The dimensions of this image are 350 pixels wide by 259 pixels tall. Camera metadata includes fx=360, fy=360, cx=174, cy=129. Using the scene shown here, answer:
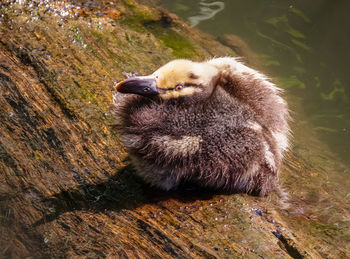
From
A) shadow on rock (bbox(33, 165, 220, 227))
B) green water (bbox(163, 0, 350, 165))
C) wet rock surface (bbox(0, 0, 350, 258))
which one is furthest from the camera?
green water (bbox(163, 0, 350, 165))

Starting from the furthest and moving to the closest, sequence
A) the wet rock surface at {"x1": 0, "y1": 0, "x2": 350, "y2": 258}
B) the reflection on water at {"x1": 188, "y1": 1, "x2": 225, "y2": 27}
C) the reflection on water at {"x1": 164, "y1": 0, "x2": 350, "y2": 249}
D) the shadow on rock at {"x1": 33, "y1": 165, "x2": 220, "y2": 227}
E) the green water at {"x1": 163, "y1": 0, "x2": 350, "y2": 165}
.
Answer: the reflection on water at {"x1": 188, "y1": 1, "x2": 225, "y2": 27} → the green water at {"x1": 163, "y1": 0, "x2": 350, "y2": 165} → the reflection on water at {"x1": 164, "y1": 0, "x2": 350, "y2": 249} → the shadow on rock at {"x1": 33, "y1": 165, "x2": 220, "y2": 227} → the wet rock surface at {"x1": 0, "y1": 0, "x2": 350, "y2": 258}

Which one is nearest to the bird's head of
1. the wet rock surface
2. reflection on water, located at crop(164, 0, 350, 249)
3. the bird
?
the bird

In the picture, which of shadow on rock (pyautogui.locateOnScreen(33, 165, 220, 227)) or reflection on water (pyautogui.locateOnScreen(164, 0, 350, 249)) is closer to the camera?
shadow on rock (pyautogui.locateOnScreen(33, 165, 220, 227))

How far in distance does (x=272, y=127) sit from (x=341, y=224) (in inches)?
40.4

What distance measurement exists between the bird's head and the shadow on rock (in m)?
0.66

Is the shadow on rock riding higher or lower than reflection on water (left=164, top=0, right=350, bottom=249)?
higher

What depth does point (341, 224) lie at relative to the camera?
2.94 metres

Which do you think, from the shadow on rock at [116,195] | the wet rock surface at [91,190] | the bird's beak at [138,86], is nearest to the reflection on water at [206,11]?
the wet rock surface at [91,190]

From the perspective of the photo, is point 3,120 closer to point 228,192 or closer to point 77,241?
point 77,241

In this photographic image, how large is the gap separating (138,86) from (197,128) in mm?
496

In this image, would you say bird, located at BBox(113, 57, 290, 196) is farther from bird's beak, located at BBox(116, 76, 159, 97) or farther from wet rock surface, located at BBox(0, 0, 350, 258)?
wet rock surface, located at BBox(0, 0, 350, 258)

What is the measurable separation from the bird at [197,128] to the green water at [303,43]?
294cm

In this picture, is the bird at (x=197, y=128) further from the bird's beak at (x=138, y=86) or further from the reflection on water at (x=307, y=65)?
the reflection on water at (x=307, y=65)

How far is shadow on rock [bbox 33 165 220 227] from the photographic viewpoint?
2455 millimetres
